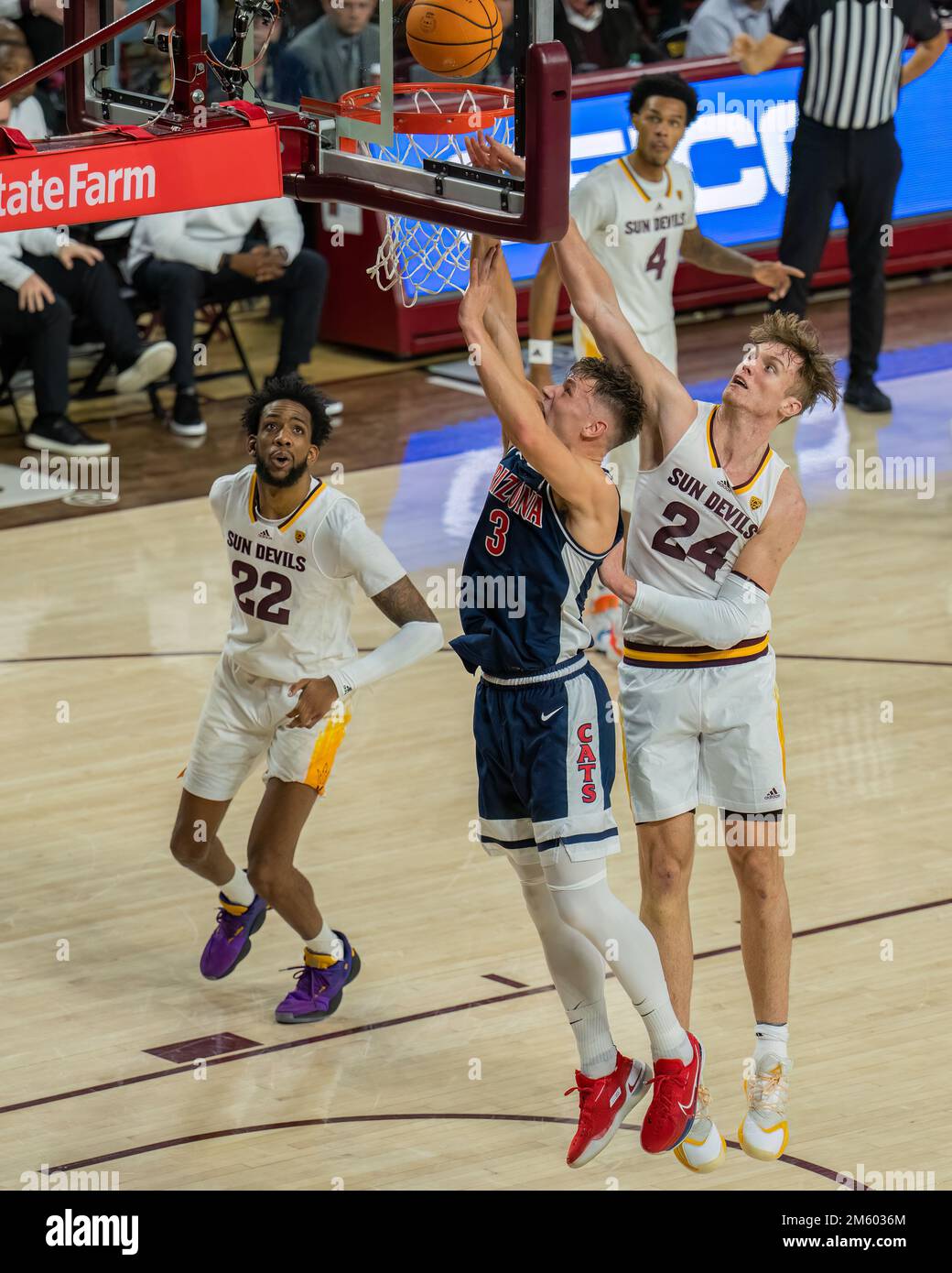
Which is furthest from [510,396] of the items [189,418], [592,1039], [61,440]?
[189,418]

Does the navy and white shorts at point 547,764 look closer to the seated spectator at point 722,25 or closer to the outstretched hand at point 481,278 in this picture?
the outstretched hand at point 481,278

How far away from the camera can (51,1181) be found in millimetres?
5551

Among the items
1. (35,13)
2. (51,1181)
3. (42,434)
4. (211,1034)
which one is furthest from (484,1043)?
(35,13)

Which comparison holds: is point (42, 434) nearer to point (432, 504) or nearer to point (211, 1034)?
point (432, 504)

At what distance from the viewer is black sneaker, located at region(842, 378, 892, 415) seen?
12.9m

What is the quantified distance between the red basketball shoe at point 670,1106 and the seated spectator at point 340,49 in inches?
110

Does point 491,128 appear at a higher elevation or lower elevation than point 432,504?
higher

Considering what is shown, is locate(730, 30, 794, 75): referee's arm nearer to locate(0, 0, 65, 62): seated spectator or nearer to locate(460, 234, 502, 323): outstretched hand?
locate(0, 0, 65, 62): seated spectator

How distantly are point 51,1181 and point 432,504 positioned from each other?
20.8 feet

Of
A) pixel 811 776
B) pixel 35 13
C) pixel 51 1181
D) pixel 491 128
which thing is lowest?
pixel 811 776

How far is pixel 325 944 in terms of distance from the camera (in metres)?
6.58

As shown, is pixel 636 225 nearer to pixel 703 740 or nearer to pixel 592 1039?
pixel 703 740

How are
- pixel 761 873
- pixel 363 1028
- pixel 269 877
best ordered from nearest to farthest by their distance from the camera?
pixel 761 873, pixel 269 877, pixel 363 1028

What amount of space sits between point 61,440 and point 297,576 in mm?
6276
